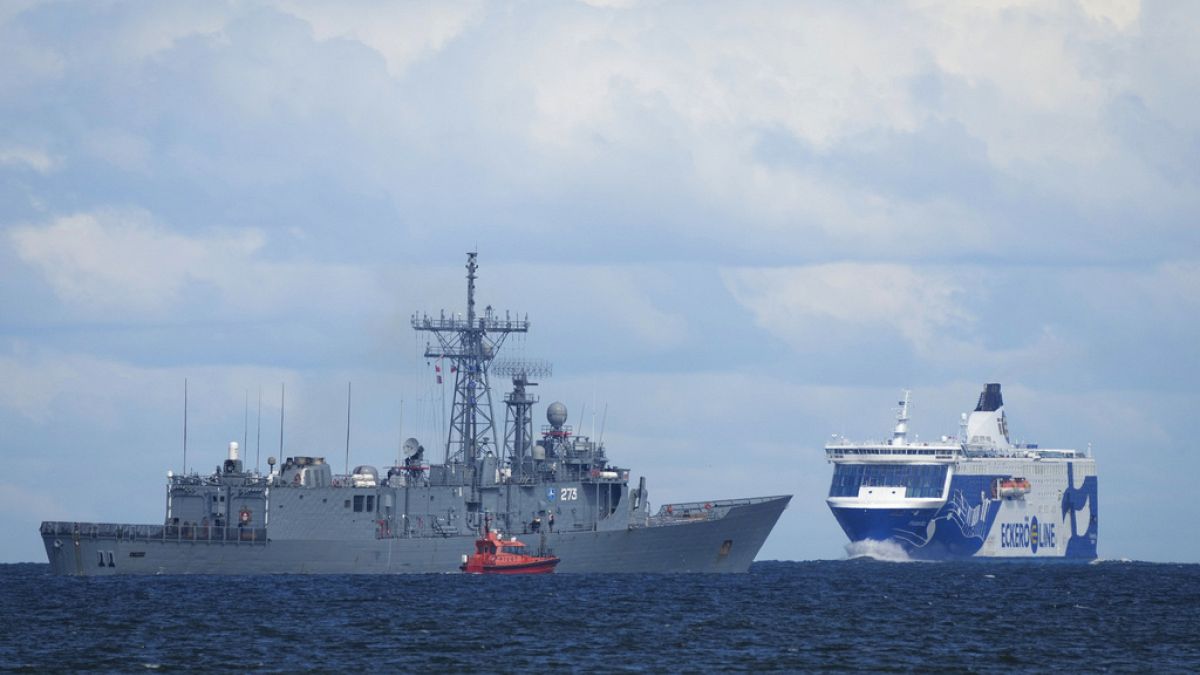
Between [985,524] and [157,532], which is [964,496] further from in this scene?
[157,532]

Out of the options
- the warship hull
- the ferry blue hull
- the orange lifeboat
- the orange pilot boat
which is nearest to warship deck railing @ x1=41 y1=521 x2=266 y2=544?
the warship hull

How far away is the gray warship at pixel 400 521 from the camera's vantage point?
86.9m

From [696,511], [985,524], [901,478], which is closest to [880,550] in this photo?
[901,478]

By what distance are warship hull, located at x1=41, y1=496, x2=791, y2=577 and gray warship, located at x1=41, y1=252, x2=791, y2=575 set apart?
0.07 m

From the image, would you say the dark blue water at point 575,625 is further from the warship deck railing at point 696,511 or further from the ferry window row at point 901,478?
the ferry window row at point 901,478

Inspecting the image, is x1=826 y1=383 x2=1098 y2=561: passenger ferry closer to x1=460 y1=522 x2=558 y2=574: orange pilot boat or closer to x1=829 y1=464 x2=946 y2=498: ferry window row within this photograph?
x1=829 y1=464 x2=946 y2=498: ferry window row

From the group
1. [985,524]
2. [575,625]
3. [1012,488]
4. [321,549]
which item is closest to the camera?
[575,625]

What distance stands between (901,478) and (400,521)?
56.1 m

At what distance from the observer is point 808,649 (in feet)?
187

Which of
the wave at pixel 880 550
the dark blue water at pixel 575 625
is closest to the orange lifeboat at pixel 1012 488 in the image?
the wave at pixel 880 550

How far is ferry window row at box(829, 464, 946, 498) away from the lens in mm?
134375

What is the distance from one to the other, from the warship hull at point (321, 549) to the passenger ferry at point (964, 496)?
152 ft

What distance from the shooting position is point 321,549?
8681cm

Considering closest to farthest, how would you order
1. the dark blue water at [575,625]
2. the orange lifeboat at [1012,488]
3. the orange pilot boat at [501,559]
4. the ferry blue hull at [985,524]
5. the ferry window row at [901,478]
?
the dark blue water at [575,625] < the orange pilot boat at [501,559] < the ferry blue hull at [985,524] < the ferry window row at [901,478] < the orange lifeboat at [1012,488]
